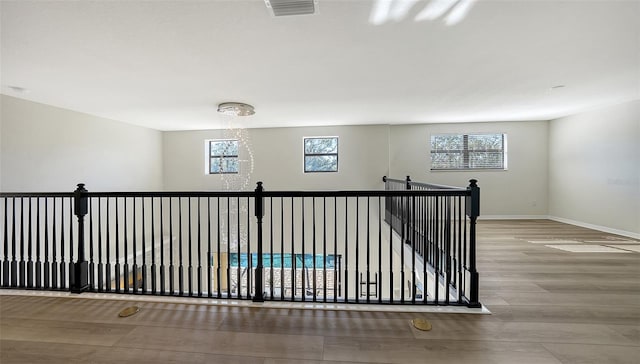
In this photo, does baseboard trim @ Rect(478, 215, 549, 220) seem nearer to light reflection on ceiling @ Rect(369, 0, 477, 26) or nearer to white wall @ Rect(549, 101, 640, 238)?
white wall @ Rect(549, 101, 640, 238)

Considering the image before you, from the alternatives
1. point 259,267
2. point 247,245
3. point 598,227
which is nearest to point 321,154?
point 247,245

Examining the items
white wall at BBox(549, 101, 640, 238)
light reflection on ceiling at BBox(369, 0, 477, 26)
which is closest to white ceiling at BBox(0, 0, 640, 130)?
light reflection on ceiling at BBox(369, 0, 477, 26)

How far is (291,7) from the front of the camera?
1.80 metres

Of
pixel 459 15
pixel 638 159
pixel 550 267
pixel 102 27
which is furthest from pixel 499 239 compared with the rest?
pixel 102 27

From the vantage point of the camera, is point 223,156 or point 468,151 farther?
point 223,156

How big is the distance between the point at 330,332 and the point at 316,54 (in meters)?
2.44

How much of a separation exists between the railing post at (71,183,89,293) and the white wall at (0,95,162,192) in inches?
92.5

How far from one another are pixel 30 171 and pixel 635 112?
386 inches

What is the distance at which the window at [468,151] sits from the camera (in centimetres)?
598

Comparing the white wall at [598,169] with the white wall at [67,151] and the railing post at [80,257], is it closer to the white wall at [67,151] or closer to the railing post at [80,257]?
the railing post at [80,257]

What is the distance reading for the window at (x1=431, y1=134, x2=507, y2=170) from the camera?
5984mm

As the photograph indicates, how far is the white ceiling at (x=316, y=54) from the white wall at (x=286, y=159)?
6.63 feet

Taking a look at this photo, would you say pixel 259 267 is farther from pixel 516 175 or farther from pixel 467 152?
pixel 516 175

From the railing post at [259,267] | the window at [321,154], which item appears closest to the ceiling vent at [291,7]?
the railing post at [259,267]
